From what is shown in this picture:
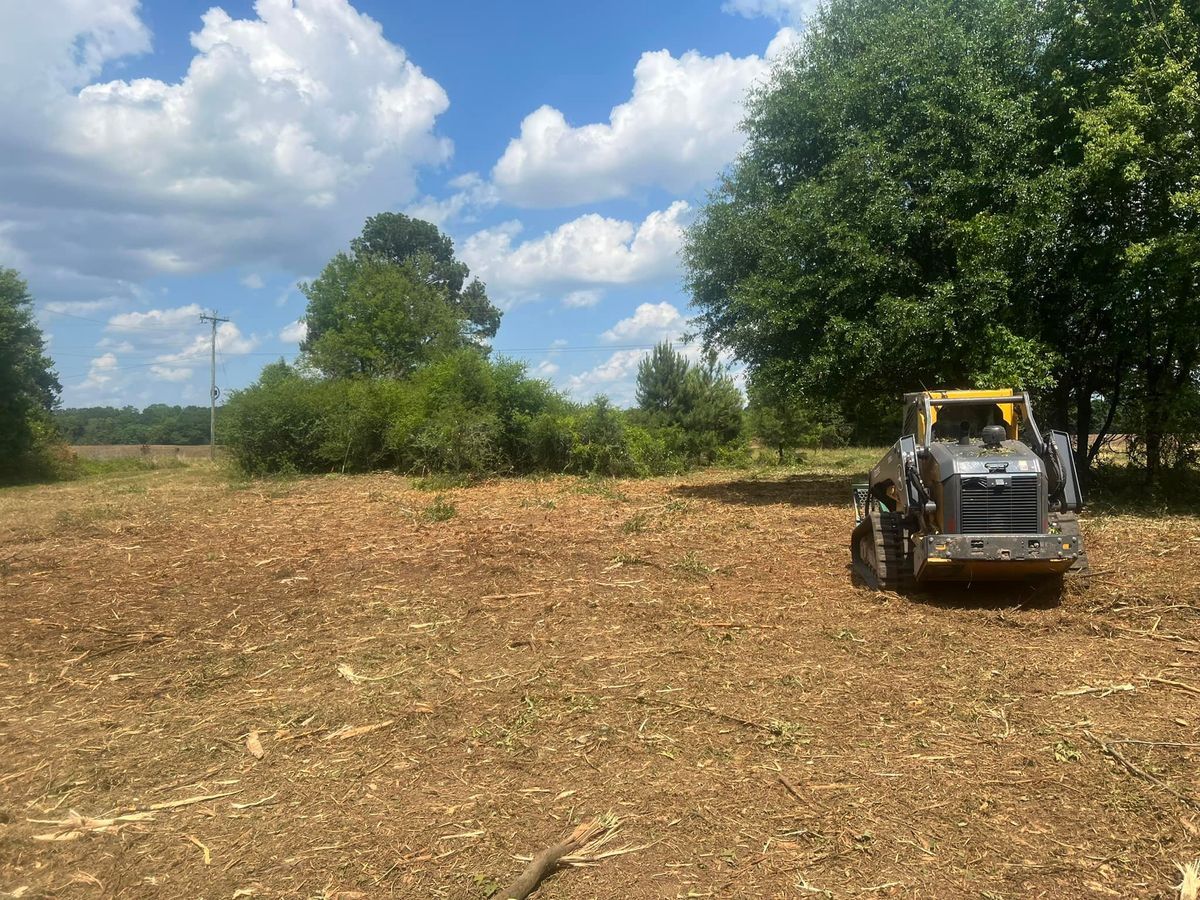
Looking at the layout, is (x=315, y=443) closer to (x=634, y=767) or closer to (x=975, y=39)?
(x=975, y=39)

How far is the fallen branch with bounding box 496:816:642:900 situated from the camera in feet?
11.3

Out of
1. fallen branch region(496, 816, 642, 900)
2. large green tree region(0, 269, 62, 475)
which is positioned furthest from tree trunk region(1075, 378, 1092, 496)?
large green tree region(0, 269, 62, 475)

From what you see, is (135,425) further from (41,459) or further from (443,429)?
(443,429)

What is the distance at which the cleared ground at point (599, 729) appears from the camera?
12.2 feet

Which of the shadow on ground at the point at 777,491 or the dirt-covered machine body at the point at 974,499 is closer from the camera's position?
the dirt-covered machine body at the point at 974,499

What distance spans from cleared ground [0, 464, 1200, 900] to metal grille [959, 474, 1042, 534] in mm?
791

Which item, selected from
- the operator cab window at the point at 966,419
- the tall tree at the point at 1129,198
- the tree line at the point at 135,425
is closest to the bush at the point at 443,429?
the tall tree at the point at 1129,198

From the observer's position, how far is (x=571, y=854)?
147 inches

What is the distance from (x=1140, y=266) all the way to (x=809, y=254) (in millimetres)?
5531

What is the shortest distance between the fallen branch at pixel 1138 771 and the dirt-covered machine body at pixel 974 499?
8.97ft

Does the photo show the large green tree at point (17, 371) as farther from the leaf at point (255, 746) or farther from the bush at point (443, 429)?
the leaf at point (255, 746)

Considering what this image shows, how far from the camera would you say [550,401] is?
26.8m

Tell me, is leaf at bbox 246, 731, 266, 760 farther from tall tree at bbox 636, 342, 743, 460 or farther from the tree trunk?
tall tree at bbox 636, 342, 743, 460

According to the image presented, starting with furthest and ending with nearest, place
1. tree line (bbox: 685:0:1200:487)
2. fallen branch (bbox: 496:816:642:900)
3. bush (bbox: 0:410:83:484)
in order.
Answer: bush (bbox: 0:410:83:484) → tree line (bbox: 685:0:1200:487) → fallen branch (bbox: 496:816:642:900)
